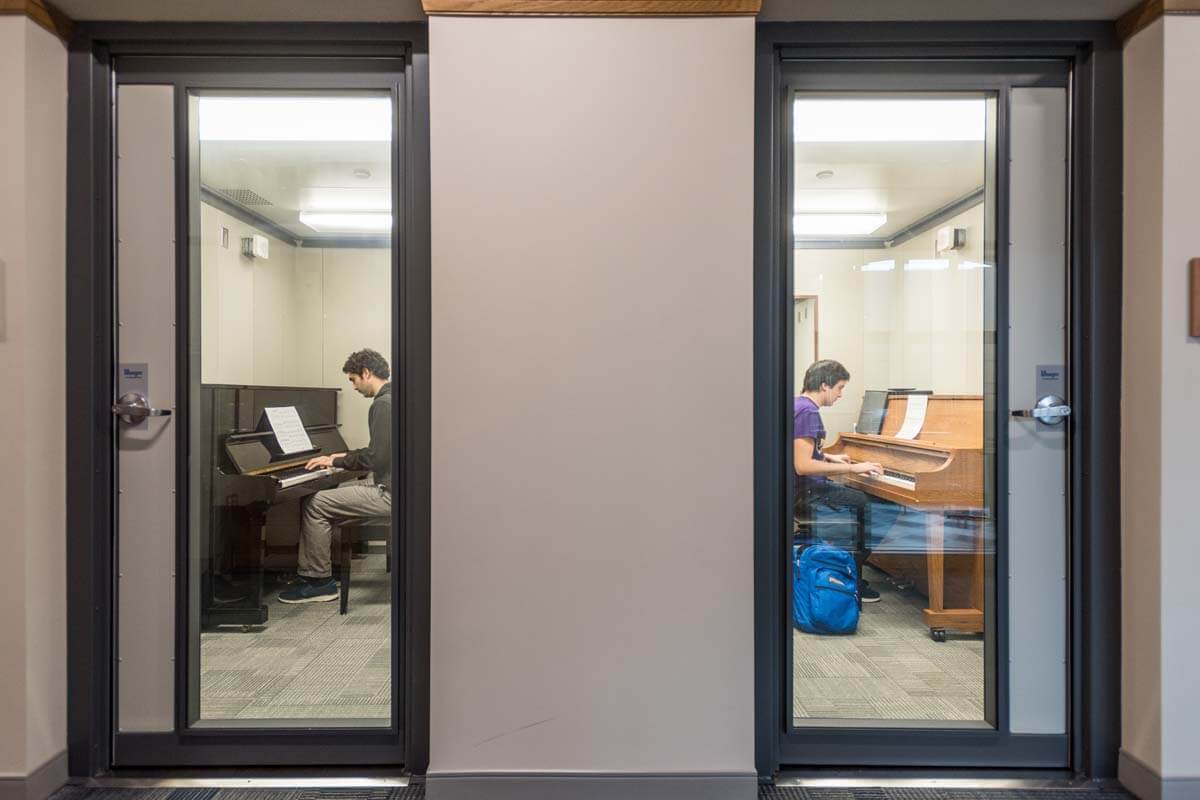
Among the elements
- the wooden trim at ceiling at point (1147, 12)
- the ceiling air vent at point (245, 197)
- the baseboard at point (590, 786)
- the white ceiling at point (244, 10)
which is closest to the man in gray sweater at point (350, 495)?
the ceiling air vent at point (245, 197)

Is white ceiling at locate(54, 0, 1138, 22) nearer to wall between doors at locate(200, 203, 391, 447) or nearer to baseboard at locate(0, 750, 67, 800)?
wall between doors at locate(200, 203, 391, 447)

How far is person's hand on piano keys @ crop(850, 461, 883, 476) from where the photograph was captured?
69.5 inches

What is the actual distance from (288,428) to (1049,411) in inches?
87.1

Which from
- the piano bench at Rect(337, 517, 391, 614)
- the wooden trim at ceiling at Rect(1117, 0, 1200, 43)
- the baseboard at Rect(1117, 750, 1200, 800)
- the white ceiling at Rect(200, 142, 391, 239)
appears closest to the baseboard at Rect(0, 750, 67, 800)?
the piano bench at Rect(337, 517, 391, 614)

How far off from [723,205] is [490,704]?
146cm

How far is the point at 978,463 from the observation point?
5.79ft

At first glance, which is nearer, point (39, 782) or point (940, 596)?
point (39, 782)

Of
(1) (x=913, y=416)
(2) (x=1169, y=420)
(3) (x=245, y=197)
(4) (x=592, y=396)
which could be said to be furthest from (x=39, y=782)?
(2) (x=1169, y=420)

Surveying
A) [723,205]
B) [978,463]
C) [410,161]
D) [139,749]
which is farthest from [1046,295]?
[139,749]

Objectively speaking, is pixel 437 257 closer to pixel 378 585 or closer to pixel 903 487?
pixel 378 585

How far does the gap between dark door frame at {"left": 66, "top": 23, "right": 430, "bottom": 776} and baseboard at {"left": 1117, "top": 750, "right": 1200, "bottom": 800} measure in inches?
76.9

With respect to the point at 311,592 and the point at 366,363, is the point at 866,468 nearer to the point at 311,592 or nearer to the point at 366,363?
the point at 366,363

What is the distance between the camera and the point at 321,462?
1.76 metres

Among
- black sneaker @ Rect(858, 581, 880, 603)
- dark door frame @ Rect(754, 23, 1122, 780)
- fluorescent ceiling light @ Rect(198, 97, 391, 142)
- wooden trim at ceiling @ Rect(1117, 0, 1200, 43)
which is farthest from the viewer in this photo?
black sneaker @ Rect(858, 581, 880, 603)
